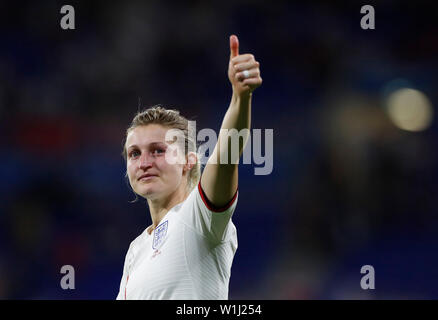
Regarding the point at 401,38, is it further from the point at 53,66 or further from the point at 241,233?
the point at 53,66

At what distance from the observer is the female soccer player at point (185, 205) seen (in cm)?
221

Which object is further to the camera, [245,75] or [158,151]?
[158,151]

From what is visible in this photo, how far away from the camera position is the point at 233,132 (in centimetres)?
221

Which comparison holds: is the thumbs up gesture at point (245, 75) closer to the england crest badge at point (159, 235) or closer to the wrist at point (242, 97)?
the wrist at point (242, 97)

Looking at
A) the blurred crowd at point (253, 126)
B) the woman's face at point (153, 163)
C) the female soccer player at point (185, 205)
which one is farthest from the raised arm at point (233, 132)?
the blurred crowd at point (253, 126)

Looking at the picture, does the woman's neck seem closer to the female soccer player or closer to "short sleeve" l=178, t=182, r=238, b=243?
the female soccer player

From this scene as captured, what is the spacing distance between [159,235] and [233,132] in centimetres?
79

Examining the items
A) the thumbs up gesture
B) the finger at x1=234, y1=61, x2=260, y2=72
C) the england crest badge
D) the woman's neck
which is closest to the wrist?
the thumbs up gesture

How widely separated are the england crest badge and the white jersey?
5 cm

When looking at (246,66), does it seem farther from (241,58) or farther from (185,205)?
(185,205)

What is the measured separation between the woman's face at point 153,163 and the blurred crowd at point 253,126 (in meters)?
4.10

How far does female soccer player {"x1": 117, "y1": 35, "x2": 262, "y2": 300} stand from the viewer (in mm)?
2211

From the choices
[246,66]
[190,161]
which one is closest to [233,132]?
[246,66]
